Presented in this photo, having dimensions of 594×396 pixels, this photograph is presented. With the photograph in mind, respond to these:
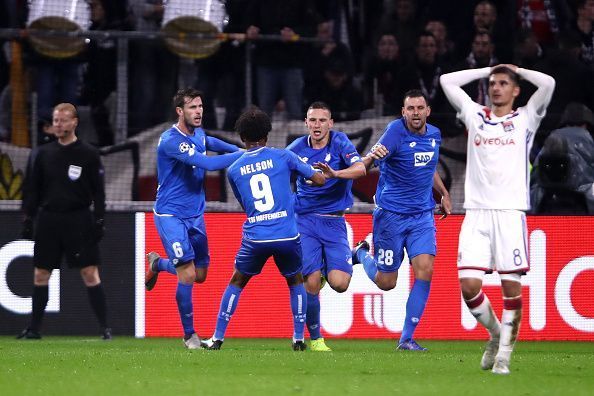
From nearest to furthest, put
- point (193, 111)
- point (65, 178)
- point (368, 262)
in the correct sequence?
point (193, 111) < point (368, 262) < point (65, 178)

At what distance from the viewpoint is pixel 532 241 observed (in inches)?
523

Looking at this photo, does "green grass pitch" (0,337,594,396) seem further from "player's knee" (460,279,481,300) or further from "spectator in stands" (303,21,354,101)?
"spectator in stands" (303,21,354,101)

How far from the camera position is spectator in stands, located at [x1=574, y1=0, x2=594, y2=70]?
15.3m

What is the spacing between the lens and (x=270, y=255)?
409 inches

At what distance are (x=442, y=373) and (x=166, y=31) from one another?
22.1 feet

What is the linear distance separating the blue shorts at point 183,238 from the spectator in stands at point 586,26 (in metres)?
6.08

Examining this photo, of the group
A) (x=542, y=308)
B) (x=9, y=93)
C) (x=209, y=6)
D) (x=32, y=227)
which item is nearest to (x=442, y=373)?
(x=542, y=308)

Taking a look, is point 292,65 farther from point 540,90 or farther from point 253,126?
point 540,90

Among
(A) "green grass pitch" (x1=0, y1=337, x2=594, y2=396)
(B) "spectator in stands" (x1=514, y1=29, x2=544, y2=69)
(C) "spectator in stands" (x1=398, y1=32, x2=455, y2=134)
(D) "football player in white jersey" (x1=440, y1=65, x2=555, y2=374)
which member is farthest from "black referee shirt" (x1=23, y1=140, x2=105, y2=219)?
(B) "spectator in stands" (x1=514, y1=29, x2=544, y2=69)

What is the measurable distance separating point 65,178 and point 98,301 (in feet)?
4.25

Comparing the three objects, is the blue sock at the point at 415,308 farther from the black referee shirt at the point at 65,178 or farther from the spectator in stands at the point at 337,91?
the spectator in stands at the point at 337,91

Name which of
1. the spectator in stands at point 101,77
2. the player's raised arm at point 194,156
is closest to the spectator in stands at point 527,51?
the spectator in stands at point 101,77

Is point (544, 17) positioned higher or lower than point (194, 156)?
higher

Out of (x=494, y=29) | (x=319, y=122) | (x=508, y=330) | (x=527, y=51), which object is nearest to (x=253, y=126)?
(x=319, y=122)
